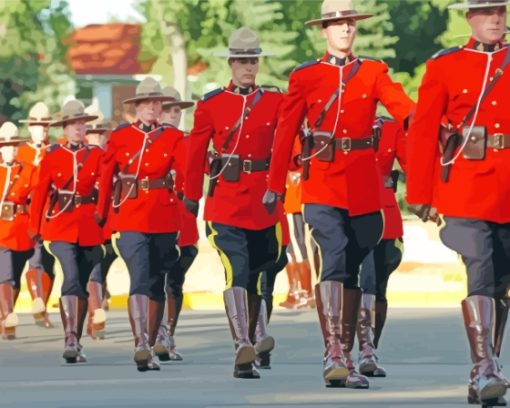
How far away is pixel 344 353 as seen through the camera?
14.3 metres

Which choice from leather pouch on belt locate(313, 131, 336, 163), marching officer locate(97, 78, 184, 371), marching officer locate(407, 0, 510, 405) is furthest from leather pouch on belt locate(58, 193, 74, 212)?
marching officer locate(407, 0, 510, 405)

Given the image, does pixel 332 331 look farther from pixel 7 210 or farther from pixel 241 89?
pixel 7 210

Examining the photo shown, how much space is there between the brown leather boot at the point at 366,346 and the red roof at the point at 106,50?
6374 centimetres

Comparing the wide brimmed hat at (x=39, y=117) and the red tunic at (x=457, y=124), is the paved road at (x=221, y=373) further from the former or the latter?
the wide brimmed hat at (x=39, y=117)

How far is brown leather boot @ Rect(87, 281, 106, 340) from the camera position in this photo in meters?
21.0

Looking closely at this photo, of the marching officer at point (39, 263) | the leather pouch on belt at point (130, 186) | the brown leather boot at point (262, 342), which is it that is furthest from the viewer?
the marching officer at point (39, 263)

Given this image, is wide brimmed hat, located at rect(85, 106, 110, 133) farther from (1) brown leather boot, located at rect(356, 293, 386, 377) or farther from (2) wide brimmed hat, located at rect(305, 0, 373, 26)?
(2) wide brimmed hat, located at rect(305, 0, 373, 26)

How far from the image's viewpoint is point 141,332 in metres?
16.7

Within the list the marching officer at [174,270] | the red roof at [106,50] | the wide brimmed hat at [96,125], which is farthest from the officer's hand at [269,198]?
the red roof at [106,50]

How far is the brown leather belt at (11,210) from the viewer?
22.0m

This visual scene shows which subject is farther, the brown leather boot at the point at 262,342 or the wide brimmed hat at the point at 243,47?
the brown leather boot at the point at 262,342

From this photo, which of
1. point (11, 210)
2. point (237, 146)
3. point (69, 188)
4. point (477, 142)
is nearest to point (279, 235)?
point (237, 146)

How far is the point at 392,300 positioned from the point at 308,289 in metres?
1.51

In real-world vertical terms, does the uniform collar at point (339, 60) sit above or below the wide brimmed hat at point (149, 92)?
above
